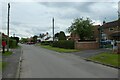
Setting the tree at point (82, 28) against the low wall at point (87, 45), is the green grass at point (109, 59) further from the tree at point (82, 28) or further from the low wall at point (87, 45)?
the tree at point (82, 28)

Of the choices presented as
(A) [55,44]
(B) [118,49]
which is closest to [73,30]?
(A) [55,44]

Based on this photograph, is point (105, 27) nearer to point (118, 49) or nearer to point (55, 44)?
point (55, 44)

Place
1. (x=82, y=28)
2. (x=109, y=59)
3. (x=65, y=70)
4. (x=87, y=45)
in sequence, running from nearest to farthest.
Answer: (x=65, y=70) < (x=109, y=59) < (x=87, y=45) < (x=82, y=28)

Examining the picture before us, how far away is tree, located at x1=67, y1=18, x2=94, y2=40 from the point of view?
66.6 metres

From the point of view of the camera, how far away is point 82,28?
66.6 m

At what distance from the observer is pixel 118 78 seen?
11898 millimetres

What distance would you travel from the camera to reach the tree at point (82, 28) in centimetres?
6656

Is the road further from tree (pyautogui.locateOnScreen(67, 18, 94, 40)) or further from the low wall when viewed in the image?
tree (pyautogui.locateOnScreen(67, 18, 94, 40))

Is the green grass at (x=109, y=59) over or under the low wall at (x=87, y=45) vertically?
under

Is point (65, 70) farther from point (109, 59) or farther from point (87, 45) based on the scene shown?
point (87, 45)

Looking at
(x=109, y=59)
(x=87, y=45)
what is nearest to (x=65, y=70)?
(x=109, y=59)

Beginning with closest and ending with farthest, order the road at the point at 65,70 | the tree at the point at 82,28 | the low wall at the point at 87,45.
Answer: the road at the point at 65,70 < the low wall at the point at 87,45 < the tree at the point at 82,28

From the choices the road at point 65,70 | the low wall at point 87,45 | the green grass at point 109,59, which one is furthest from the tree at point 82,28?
the road at point 65,70

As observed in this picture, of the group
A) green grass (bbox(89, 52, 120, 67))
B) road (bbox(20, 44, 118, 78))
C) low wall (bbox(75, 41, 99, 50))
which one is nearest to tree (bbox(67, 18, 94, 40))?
low wall (bbox(75, 41, 99, 50))
